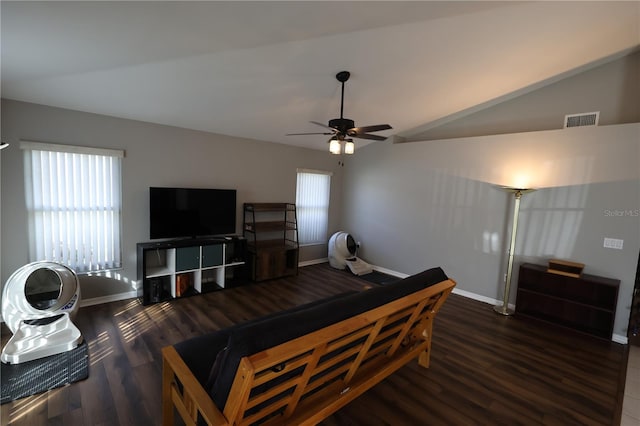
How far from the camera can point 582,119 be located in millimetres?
3740

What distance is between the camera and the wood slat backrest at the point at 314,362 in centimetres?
121

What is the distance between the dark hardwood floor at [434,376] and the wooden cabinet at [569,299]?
7.3 inches

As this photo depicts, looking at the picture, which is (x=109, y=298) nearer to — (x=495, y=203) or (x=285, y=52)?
(x=285, y=52)

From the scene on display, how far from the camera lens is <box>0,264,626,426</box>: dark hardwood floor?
6.69ft

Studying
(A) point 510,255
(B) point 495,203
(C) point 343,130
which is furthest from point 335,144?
(A) point 510,255

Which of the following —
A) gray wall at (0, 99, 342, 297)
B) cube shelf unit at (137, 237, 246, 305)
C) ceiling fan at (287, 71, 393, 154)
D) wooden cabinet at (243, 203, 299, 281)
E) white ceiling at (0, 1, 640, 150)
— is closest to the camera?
white ceiling at (0, 1, 640, 150)

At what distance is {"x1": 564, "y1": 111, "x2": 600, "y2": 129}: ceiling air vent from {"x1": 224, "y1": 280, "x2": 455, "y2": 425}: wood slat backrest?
3.28m

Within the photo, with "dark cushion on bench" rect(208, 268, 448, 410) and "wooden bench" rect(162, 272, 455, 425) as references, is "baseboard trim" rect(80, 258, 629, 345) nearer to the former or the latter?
"wooden bench" rect(162, 272, 455, 425)

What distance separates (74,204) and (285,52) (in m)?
3.11

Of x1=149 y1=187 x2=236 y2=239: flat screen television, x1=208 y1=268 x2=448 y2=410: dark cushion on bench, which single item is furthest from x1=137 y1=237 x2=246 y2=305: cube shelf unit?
x1=208 y1=268 x2=448 y2=410: dark cushion on bench

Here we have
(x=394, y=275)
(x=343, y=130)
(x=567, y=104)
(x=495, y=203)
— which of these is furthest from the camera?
(x=394, y=275)

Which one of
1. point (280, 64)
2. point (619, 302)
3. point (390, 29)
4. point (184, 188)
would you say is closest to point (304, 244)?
point (184, 188)

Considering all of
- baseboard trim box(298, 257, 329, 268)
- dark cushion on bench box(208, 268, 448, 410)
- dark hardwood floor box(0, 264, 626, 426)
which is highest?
dark cushion on bench box(208, 268, 448, 410)

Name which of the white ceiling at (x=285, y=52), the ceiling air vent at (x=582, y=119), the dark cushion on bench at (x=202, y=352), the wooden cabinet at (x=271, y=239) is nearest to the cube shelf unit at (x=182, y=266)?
the wooden cabinet at (x=271, y=239)
